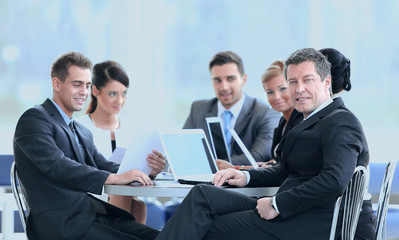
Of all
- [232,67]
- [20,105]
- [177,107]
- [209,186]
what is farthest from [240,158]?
[20,105]

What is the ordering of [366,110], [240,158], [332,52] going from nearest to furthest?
[332,52] → [240,158] → [366,110]

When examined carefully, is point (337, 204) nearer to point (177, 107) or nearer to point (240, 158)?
point (240, 158)

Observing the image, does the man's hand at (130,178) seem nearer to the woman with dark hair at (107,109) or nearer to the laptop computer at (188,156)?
the laptop computer at (188,156)

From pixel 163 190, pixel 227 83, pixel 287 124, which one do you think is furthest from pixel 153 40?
pixel 163 190

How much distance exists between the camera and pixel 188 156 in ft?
9.84

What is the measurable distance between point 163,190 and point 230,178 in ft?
1.15

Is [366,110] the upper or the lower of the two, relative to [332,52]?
lower

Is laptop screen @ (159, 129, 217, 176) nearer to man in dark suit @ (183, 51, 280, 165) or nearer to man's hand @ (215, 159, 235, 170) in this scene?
man's hand @ (215, 159, 235, 170)

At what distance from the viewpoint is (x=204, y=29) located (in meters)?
6.16

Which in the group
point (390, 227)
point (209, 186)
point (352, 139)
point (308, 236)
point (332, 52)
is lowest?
point (390, 227)

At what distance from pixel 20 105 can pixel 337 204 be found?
14.6ft

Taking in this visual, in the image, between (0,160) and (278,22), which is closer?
(0,160)

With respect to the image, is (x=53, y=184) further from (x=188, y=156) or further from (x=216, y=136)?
(x=216, y=136)

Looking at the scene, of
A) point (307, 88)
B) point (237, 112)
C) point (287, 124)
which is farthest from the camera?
point (237, 112)
